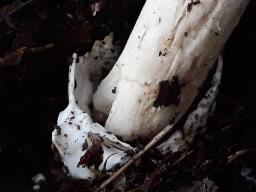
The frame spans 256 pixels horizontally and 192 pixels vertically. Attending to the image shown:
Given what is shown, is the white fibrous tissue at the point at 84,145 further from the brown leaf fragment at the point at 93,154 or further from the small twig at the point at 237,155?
the small twig at the point at 237,155

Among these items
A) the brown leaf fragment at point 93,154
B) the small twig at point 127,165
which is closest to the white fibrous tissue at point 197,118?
the small twig at point 127,165

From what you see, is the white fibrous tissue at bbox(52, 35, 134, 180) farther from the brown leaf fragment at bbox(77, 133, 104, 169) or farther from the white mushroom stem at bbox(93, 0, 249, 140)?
the white mushroom stem at bbox(93, 0, 249, 140)

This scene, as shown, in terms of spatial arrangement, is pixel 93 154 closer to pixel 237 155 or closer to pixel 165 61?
pixel 165 61

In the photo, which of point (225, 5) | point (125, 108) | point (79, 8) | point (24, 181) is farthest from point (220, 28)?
point (24, 181)

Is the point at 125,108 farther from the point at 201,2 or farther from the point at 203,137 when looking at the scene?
the point at 201,2

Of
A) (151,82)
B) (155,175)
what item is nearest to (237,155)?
(155,175)

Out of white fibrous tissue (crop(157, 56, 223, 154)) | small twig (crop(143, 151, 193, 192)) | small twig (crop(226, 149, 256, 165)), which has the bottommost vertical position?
small twig (crop(143, 151, 193, 192))

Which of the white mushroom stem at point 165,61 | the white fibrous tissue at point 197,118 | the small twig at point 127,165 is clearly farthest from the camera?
the white fibrous tissue at point 197,118

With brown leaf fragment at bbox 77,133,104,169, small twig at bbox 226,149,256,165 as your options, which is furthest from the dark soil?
brown leaf fragment at bbox 77,133,104,169
